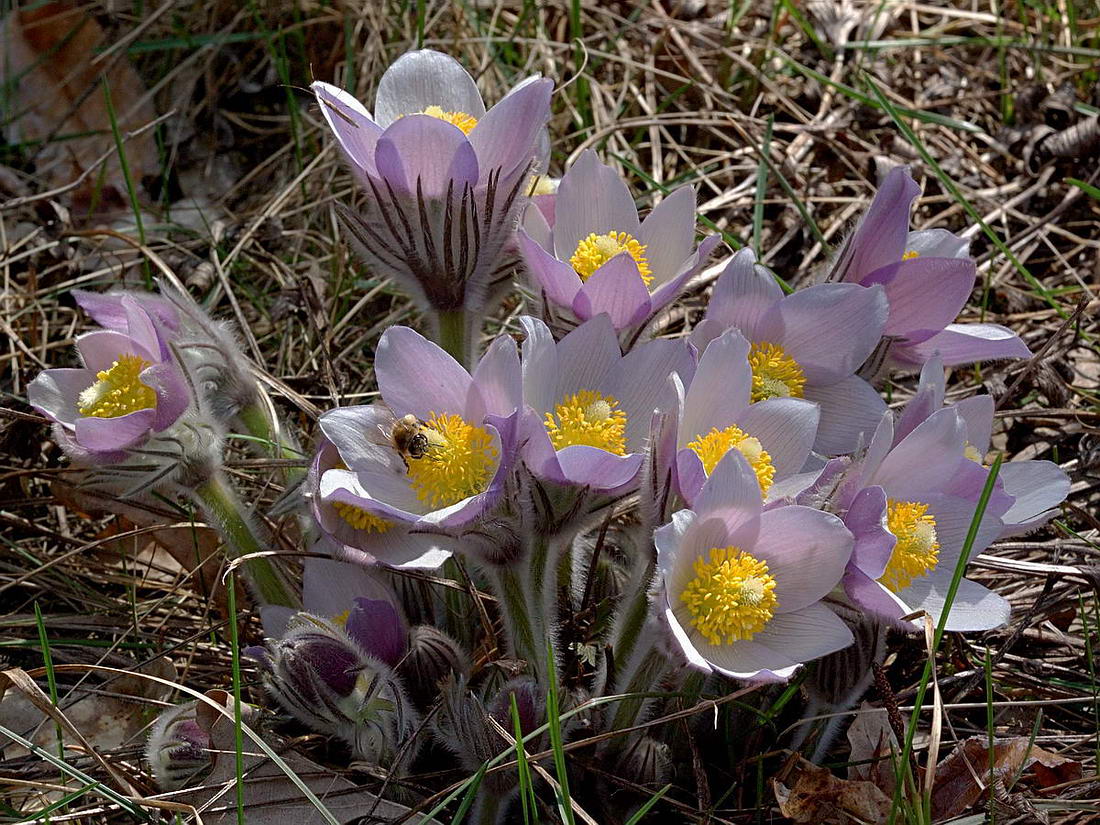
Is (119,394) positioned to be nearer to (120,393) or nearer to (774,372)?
(120,393)

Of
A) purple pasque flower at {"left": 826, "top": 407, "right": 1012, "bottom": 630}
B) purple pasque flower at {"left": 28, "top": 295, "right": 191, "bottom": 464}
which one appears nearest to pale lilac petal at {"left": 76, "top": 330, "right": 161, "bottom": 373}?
purple pasque flower at {"left": 28, "top": 295, "right": 191, "bottom": 464}

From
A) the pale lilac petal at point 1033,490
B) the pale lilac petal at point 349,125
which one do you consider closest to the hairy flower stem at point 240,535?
the pale lilac petal at point 349,125

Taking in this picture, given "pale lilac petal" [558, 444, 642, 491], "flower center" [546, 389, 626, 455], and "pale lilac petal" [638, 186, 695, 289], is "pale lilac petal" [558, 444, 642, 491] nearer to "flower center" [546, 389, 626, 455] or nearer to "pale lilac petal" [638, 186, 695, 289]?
"flower center" [546, 389, 626, 455]

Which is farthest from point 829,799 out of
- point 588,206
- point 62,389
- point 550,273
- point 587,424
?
point 62,389

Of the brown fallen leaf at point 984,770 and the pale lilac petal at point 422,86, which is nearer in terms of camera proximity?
the brown fallen leaf at point 984,770

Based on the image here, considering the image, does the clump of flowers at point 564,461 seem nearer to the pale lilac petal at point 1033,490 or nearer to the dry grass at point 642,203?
the pale lilac petal at point 1033,490

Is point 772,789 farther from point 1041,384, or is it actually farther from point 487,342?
point 487,342
